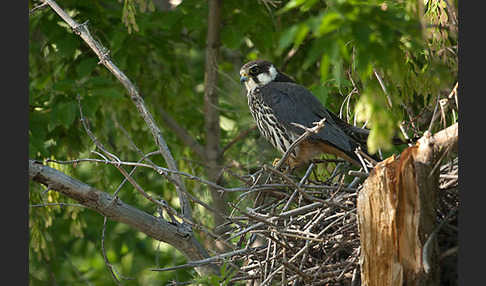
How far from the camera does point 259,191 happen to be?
12.5 ft

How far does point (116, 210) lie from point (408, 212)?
1.59 m

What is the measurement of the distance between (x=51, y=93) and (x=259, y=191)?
7.27 ft

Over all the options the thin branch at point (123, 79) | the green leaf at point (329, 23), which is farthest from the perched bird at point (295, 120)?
the green leaf at point (329, 23)

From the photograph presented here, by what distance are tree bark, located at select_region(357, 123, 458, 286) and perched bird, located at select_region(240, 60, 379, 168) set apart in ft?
4.35

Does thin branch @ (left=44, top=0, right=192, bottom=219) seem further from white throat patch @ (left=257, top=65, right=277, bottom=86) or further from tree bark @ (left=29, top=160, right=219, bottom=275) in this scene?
white throat patch @ (left=257, top=65, right=277, bottom=86)

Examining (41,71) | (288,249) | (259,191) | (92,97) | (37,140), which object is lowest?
(288,249)

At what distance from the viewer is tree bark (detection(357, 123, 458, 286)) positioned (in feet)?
9.26

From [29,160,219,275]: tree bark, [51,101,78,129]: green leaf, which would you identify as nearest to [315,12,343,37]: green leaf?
[29,160,219,275]: tree bark

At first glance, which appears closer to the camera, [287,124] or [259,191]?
[259,191]

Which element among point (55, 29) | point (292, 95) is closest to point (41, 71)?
point (55, 29)

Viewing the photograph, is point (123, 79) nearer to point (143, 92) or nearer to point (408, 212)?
point (408, 212)

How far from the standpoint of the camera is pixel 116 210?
12.1 feet

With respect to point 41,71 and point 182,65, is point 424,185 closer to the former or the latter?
point 182,65

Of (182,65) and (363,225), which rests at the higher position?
(182,65)
